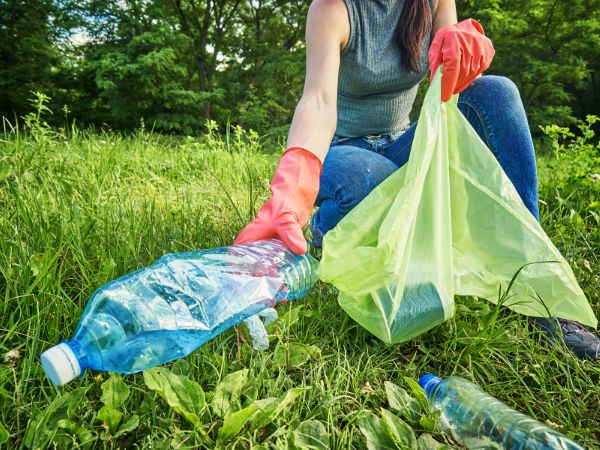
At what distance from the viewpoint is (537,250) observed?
122 cm

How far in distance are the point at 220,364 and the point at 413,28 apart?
1417mm

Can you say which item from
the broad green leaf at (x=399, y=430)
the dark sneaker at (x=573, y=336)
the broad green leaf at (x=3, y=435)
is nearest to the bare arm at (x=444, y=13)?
the dark sneaker at (x=573, y=336)

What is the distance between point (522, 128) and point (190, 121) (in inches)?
337

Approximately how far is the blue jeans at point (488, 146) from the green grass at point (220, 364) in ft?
1.26

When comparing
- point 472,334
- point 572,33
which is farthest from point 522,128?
point 572,33

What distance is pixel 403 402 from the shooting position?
1.00m

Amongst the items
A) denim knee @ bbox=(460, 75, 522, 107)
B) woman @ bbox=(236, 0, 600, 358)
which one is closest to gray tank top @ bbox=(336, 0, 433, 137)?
woman @ bbox=(236, 0, 600, 358)

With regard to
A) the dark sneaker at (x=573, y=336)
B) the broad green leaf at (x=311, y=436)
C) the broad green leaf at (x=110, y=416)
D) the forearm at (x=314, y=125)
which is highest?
the forearm at (x=314, y=125)

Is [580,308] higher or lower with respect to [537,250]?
lower

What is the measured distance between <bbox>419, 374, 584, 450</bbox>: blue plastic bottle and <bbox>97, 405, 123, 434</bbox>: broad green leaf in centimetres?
71

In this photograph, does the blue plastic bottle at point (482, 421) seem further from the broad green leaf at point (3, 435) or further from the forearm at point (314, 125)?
the broad green leaf at point (3, 435)

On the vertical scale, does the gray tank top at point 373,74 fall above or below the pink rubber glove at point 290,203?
above

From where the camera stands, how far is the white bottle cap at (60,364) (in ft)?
2.23

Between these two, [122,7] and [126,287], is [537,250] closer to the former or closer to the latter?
[126,287]
